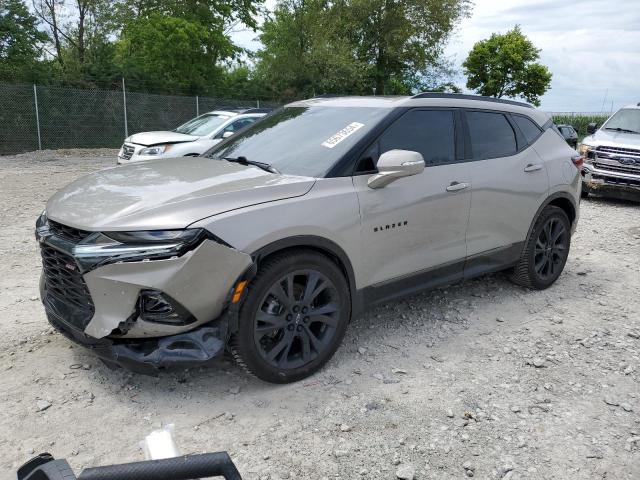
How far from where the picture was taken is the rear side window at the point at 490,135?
4336mm

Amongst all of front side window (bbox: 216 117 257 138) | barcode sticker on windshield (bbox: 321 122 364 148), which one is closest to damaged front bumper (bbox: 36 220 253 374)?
barcode sticker on windshield (bbox: 321 122 364 148)

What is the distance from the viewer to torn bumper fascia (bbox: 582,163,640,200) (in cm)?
956

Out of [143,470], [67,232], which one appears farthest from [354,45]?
[143,470]

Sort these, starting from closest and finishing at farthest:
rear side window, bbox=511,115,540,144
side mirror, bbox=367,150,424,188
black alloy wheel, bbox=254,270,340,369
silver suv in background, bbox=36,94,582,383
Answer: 1. silver suv in background, bbox=36,94,582,383
2. black alloy wheel, bbox=254,270,340,369
3. side mirror, bbox=367,150,424,188
4. rear side window, bbox=511,115,540,144

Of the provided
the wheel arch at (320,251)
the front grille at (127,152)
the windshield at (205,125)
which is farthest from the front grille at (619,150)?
the front grille at (127,152)

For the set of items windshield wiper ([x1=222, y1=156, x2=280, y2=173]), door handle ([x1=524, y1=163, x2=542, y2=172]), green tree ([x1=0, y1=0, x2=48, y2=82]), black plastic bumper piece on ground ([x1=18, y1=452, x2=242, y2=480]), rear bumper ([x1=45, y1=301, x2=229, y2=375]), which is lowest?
rear bumper ([x1=45, y1=301, x2=229, y2=375])

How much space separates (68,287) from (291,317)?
1264 mm

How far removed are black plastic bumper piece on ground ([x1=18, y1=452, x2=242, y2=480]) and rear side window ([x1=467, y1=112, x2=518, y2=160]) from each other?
11.4 ft

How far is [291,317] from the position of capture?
3203mm

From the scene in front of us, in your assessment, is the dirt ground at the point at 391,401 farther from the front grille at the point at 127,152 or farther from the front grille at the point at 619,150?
the front grille at the point at 127,152

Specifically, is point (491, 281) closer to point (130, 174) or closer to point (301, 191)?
point (301, 191)

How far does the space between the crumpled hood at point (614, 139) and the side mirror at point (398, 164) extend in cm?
781

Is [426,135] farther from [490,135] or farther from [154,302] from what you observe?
[154,302]

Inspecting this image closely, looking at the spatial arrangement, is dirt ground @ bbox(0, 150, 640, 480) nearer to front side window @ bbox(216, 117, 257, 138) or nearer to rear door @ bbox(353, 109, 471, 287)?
rear door @ bbox(353, 109, 471, 287)
